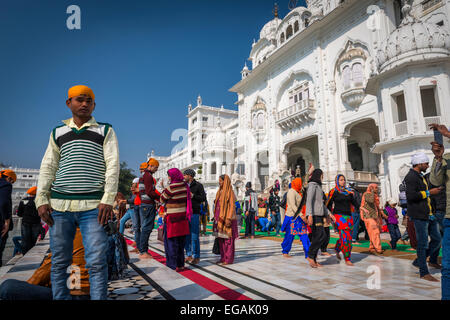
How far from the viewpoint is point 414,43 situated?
1168cm

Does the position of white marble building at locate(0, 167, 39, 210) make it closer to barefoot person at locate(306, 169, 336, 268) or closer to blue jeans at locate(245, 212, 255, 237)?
blue jeans at locate(245, 212, 255, 237)

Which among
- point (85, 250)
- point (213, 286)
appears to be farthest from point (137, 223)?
point (85, 250)

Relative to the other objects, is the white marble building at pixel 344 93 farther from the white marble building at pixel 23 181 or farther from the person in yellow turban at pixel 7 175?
the white marble building at pixel 23 181

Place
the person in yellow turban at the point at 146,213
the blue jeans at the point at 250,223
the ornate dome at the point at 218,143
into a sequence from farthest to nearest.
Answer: the ornate dome at the point at 218,143 → the blue jeans at the point at 250,223 → the person in yellow turban at the point at 146,213

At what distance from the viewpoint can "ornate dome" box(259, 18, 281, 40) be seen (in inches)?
1004

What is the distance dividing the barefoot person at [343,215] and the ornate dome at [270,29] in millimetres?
23238

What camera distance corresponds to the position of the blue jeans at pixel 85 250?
1.93 m

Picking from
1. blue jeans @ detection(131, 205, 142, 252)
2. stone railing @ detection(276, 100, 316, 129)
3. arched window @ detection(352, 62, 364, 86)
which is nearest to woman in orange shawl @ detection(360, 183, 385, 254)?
blue jeans @ detection(131, 205, 142, 252)

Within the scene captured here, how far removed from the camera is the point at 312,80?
63.8 feet

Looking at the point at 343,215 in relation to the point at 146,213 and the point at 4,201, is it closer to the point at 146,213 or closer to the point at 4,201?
the point at 146,213

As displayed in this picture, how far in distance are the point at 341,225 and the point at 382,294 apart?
2.24 m

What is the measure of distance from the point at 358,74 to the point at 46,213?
698 inches

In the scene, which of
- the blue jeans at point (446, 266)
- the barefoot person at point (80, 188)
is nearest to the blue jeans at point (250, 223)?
the blue jeans at point (446, 266)

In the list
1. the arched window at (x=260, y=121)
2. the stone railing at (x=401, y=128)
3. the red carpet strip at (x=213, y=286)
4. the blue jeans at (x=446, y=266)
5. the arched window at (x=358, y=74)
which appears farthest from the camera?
the arched window at (x=260, y=121)
